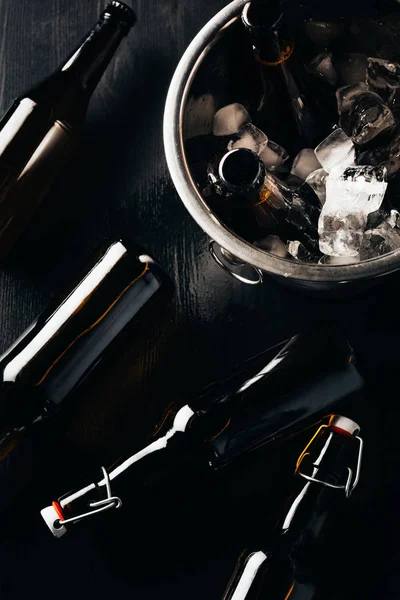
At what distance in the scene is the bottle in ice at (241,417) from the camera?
86 cm

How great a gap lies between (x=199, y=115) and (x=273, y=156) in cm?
11

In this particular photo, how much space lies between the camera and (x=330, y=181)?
80 cm

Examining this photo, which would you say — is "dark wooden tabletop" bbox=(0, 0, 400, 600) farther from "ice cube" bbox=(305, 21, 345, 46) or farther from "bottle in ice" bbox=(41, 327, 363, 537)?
"ice cube" bbox=(305, 21, 345, 46)

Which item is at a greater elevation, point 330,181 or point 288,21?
point 288,21

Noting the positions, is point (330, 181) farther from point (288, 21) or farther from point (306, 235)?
point (288, 21)

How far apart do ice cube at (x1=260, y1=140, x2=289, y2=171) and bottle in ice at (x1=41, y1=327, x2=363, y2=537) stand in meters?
0.22

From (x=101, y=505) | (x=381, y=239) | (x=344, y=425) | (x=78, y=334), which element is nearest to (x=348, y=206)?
Result: (x=381, y=239)

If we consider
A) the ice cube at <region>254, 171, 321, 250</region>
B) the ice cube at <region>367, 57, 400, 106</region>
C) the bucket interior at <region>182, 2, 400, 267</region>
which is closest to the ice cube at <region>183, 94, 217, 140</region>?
the bucket interior at <region>182, 2, 400, 267</region>

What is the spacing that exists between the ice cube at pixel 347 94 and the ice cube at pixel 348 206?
0.10 metres

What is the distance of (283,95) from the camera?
34.2 inches

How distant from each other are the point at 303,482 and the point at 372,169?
0.42 meters

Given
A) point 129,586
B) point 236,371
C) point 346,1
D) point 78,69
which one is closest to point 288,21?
point 346,1

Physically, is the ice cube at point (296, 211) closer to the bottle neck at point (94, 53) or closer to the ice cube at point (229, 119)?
the ice cube at point (229, 119)

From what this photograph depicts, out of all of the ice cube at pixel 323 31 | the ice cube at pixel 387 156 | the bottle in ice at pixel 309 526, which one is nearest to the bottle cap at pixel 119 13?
the ice cube at pixel 323 31
